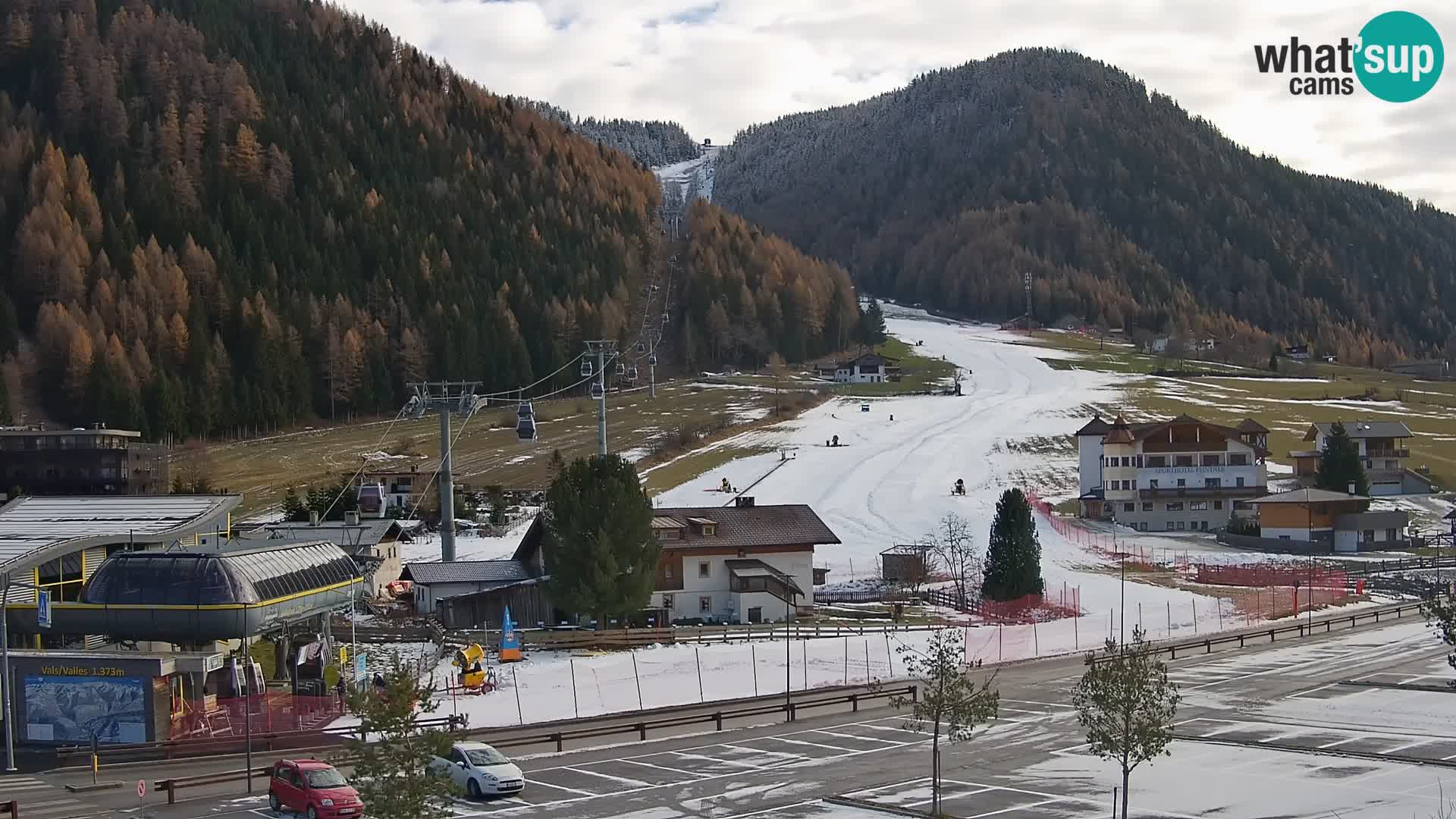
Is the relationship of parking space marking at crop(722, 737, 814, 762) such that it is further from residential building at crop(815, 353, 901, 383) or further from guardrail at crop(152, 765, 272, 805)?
residential building at crop(815, 353, 901, 383)

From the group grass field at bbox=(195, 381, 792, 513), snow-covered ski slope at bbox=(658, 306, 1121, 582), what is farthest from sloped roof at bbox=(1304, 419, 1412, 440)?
grass field at bbox=(195, 381, 792, 513)

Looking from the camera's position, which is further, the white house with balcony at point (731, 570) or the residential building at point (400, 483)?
the residential building at point (400, 483)

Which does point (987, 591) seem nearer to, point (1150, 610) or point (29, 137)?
point (1150, 610)

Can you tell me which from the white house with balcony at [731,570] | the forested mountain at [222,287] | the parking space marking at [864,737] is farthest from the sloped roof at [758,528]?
the forested mountain at [222,287]

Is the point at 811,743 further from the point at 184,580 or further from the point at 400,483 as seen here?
the point at 400,483

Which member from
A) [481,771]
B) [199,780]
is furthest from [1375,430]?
[199,780]

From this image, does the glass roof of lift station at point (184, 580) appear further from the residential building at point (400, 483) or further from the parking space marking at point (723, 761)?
the residential building at point (400, 483)

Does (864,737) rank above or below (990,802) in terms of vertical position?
above
